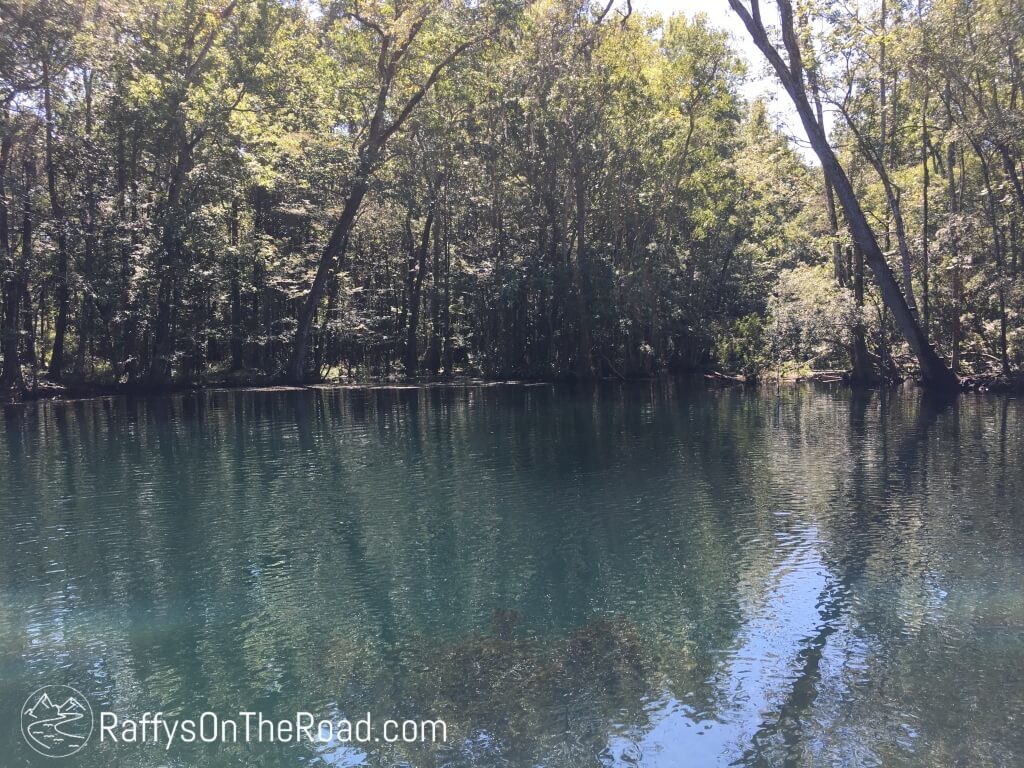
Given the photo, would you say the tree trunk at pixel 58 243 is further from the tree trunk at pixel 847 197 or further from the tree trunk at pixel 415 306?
the tree trunk at pixel 847 197

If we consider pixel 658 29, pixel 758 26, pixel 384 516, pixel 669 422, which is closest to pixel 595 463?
pixel 384 516

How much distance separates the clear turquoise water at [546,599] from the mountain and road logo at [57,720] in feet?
0.41

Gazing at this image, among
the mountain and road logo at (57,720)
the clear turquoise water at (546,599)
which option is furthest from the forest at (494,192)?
the mountain and road logo at (57,720)

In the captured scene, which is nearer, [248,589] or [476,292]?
[248,589]

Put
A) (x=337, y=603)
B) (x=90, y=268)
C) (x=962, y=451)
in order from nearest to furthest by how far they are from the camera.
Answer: (x=337, y=603) → (x=962, y=451) → (x=90, y=268)

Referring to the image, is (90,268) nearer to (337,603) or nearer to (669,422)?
(669,422)

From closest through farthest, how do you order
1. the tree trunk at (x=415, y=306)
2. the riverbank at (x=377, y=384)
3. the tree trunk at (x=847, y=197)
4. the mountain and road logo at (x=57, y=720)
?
the mountain and road logo at (x=57, y=720)
the tree trunk at (x=847, y=197)
the riverbank at (x=377, y=384)
the tree trunk at (x=415, y=306)

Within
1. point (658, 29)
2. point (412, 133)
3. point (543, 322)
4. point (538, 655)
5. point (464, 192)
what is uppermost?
point (658, 29)

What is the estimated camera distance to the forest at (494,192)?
27.1 meters

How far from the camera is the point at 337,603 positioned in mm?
8328

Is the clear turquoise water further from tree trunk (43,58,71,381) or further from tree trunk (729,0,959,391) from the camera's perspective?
tree trunk (43,58,71,381)

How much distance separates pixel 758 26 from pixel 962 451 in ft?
51.6

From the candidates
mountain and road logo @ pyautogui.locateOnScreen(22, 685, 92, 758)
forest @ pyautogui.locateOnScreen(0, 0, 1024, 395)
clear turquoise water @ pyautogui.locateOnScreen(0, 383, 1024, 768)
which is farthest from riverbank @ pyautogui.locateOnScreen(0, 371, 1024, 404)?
mountain and road logo @ pyautogui.locateOnScreen(22, 685, 92, 758)

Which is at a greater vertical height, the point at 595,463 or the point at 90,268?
the point at 90,268
